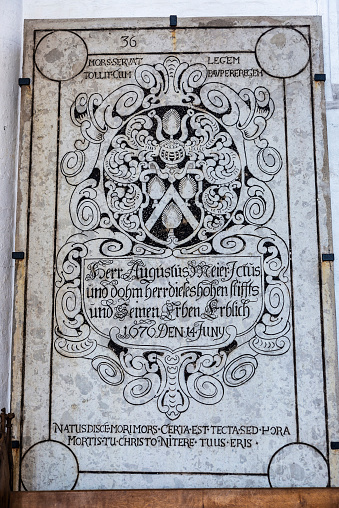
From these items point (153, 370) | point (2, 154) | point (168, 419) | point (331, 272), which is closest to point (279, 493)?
point (168, 419)

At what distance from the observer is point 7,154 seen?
8.61 ft

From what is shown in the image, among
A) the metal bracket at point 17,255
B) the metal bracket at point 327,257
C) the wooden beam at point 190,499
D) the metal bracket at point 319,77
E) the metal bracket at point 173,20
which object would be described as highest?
the metal bracket at point 173,20

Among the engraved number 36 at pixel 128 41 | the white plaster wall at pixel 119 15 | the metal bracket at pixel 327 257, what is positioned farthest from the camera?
the engraved number 36 at pixel 128 41

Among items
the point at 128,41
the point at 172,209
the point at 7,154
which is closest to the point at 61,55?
the point at 128,41

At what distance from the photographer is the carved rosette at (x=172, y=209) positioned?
8.03ft

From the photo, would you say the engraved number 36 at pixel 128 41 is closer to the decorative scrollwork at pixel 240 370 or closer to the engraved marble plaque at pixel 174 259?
the engraved marble plaque at pixel 174 259

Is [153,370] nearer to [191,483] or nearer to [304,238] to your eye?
[191,483]

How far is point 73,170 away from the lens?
8.59 feet

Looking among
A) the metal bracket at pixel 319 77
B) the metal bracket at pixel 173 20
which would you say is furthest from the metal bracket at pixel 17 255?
the metal bracket at pixel 319 77

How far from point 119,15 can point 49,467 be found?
179 centimetres

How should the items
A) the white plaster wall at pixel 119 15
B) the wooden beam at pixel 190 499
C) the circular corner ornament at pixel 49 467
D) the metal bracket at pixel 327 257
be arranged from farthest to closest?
the white plaster wall at pixel 119 15, the metal bracket at pixel 327 257, the circular corner ornament at pixel 49 467, the wooden beam at pixel 190 499

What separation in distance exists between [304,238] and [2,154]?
1.19 metres

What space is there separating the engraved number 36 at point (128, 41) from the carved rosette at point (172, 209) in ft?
0.37

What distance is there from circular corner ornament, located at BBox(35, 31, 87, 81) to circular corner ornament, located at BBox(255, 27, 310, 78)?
711 millimetres
